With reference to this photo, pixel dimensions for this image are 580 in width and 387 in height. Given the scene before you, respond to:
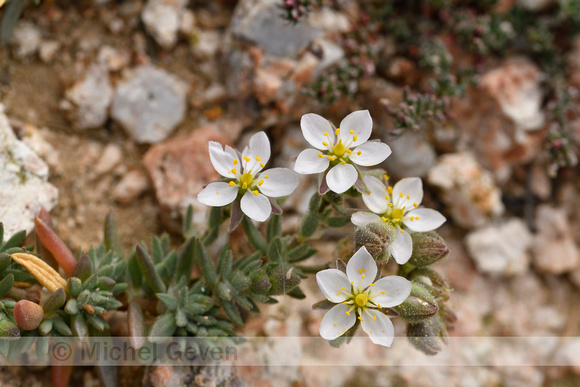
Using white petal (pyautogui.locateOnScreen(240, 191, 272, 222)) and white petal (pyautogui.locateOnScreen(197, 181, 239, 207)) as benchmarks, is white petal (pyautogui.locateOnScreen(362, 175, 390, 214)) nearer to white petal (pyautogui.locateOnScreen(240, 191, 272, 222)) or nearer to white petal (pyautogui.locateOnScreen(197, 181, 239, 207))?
white petal (pyautogui.locateOnScreen(240, 191, 272, 222))

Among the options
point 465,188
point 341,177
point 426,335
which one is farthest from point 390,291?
point 465,188

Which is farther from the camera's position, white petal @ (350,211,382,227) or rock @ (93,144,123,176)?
rock @ (93,144,123,176)

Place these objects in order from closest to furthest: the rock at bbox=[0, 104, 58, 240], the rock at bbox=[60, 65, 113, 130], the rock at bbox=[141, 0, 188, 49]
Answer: the rock at bbox=[0, 104, 58, 240]
the rock at bbox=[60, 65, 113, 130]
the rock at bbox=[141, 0, 188, 49]

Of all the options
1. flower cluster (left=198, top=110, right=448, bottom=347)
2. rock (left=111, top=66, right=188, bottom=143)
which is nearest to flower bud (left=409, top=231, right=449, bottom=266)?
flower cluster (left=198, top=110, right=448, bottom=347)

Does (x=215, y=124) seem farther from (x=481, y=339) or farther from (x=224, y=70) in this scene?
(x=481, y=339)

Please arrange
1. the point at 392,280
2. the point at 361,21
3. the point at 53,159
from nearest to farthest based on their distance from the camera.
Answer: the point at 392,280, the point at 53,159, the point at 361,21

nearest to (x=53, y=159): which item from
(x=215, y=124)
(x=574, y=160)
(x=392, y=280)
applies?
(x=215, y=124)
